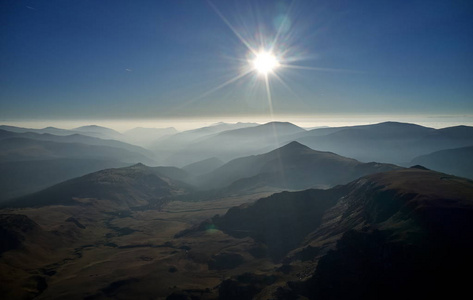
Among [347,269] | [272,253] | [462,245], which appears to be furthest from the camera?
[272,253]

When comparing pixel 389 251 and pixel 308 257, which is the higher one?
pixel 389 251

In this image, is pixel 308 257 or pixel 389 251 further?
pixel 308 257

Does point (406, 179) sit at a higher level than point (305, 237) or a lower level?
higher

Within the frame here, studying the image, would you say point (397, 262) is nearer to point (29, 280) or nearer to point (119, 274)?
point (119, 274)

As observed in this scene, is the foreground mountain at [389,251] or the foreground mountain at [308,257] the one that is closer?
the foreground mountain at [389,251]

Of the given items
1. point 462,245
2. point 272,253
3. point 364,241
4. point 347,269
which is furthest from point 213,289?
point 462,245

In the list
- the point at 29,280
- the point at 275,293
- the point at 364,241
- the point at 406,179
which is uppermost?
the point at 406,179

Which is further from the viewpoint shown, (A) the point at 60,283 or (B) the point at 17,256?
(B) the point at 17,256

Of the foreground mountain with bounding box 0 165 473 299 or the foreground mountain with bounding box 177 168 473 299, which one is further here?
the foreground mountain with bounding box 0 165 473 299
